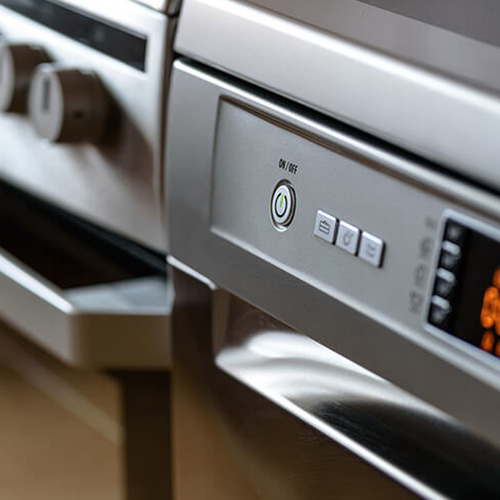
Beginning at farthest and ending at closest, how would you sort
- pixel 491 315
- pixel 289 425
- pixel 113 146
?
pixel 113 146, pixel 289 425, pixel 491 315

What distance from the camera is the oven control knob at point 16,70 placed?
0.63m

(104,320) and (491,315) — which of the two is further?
(104,320)

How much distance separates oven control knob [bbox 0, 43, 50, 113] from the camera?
0.63m

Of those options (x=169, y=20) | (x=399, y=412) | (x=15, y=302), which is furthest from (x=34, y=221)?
(x=399, y=412)

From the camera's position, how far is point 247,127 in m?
0.48

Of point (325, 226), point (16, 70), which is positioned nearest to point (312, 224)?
point (325, 226)

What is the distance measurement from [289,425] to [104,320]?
160mm

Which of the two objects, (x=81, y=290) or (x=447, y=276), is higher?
(x=447, y=276)

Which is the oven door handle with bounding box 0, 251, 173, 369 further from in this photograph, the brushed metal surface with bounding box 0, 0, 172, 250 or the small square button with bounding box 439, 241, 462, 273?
the small square button with bounding box 439, 241, 462, 273

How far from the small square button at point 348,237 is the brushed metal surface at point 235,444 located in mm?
91

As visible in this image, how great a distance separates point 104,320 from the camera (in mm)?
613

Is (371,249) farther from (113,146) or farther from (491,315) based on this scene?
(113,146)

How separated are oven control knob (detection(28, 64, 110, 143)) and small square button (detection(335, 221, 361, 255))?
0.21 m

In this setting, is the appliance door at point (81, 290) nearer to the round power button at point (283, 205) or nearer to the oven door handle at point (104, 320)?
the oven door handle at point (104, 320)
